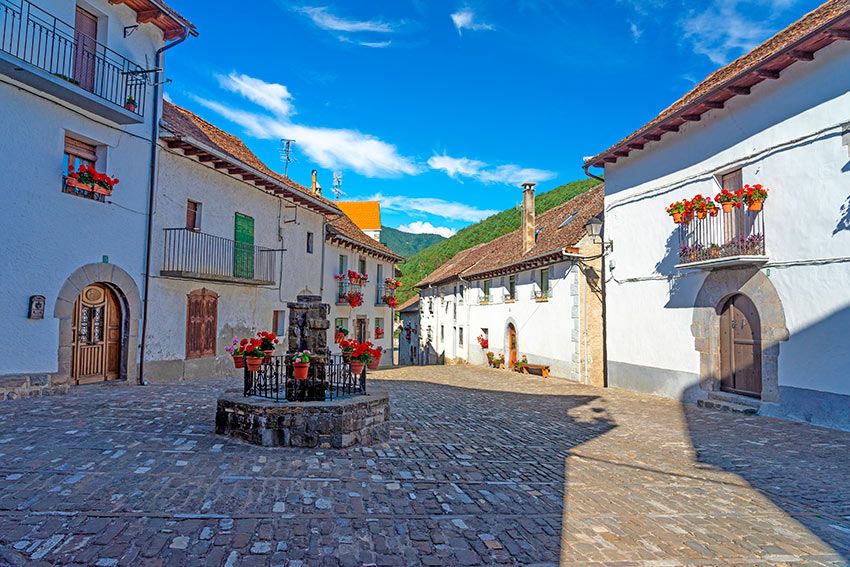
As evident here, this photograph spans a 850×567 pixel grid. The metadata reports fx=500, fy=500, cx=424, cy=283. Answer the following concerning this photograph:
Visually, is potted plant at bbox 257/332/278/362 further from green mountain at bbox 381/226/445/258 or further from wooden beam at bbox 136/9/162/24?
green mountain at bbox 381/226/445/258

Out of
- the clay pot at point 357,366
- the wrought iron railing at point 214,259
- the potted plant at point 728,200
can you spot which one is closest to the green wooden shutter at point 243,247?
the wrought iron railing at point 214,259

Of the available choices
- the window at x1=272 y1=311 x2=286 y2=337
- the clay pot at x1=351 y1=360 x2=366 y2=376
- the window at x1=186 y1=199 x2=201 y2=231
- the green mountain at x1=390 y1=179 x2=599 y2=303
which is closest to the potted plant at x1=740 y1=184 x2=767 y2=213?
the clay pot at x1=351 y1=360 x2=366 y2=376

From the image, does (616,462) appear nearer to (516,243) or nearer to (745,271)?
(745,271)

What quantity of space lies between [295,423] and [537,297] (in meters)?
14.4

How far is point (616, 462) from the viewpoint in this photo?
6.50 m

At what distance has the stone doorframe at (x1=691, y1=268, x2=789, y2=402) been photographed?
9430 mm

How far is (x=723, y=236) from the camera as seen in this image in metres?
10.5

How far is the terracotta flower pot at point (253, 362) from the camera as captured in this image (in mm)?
6977

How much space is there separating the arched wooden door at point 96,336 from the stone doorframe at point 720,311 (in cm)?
1303

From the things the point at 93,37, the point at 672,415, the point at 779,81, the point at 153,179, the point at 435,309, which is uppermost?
the point at 93,37

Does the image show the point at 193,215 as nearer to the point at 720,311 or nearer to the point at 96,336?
the point at 96,336

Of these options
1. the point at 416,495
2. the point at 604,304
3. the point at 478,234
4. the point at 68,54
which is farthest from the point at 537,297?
the point at 478,234

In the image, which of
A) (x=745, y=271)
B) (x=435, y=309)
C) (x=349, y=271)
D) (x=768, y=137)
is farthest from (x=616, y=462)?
(x=435, y=309)

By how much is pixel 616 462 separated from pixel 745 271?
5962mm
